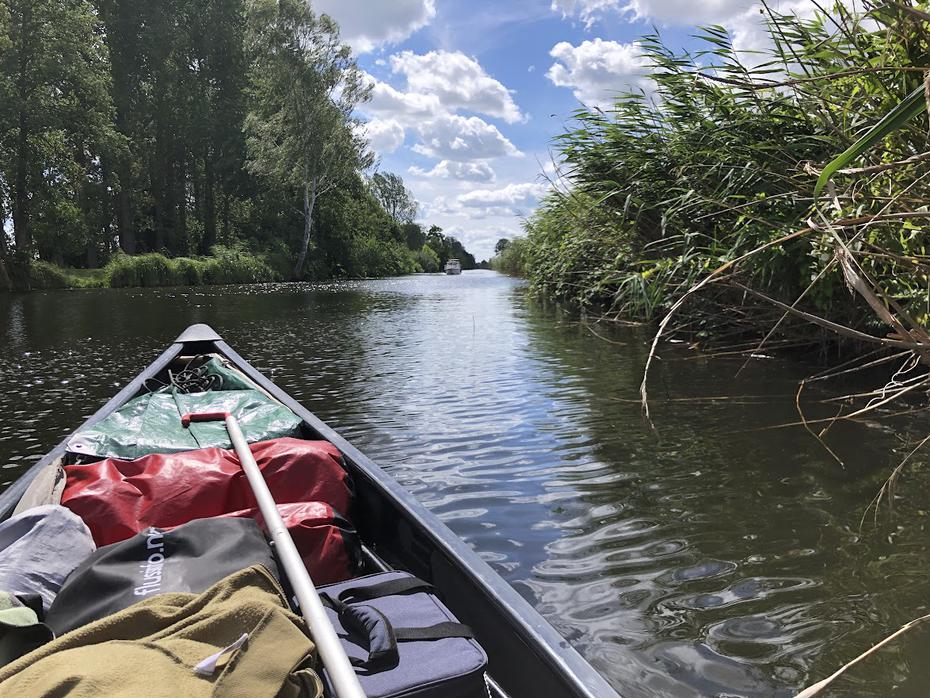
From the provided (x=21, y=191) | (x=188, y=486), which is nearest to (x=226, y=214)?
(x=21, y=191)

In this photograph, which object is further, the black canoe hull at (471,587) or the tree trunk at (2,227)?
the tree trunk at (2,227)

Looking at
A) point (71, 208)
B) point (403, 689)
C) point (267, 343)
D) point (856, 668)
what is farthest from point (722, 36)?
point (71, 208)

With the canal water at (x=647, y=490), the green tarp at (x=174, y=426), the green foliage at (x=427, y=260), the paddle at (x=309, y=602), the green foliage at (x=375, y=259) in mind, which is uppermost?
the green foliage at (x=427, y=260)

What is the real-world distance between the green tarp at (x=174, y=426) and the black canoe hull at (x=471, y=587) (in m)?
0.21

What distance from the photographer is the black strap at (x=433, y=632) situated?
1433 mm

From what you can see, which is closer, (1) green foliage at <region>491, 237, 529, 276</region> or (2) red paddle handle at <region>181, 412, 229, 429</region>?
(2) red paddle handle at <region>181, 412, 229, 429</region>

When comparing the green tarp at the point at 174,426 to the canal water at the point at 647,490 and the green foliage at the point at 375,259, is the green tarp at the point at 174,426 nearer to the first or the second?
the canal water at the point at 647,490

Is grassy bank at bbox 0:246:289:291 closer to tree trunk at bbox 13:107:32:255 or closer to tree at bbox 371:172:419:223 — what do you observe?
tree trunk at bbox 13:107:32:255

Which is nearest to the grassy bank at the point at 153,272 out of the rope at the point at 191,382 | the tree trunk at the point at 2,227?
the tree trunk at the point at 2,227

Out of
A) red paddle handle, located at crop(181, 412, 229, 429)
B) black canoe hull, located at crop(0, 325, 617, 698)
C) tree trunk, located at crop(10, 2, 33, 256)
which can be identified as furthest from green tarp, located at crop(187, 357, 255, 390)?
tree trunk, located at crop(10, 2, 33, 256)

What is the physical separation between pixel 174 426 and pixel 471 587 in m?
2.12

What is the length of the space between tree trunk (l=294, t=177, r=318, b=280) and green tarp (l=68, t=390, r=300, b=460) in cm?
2675

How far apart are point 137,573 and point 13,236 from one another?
88.9 ft

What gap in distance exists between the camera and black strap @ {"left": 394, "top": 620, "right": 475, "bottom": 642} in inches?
56.4
